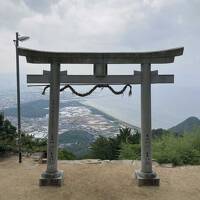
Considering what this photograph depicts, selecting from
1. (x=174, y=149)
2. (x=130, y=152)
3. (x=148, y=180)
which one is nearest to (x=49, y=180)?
(x=148, y=180)

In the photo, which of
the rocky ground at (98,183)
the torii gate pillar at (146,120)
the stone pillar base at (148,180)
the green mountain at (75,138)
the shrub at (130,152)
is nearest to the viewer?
the rocky ground at (98,183)

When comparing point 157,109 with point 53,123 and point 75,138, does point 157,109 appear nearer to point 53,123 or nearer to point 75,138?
point 75,138

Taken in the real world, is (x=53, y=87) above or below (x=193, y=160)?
above

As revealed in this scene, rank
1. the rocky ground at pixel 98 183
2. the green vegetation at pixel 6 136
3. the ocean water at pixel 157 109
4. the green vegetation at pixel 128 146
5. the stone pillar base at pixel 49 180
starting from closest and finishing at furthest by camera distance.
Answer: the rocky ground at pixel 98 183 → the stone pillar base at pixel 49 180 → the green vegetation at pixel 128 146 → the green vegetation at pixel 6 136 → the ocean water at pixel 157 109

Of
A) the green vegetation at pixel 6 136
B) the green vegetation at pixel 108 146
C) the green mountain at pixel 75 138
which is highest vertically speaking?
the green vegetation at pixel 6 136

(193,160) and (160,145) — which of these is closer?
(193,160)

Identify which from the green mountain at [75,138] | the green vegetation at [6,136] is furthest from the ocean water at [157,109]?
the green vegetation at [6,136]

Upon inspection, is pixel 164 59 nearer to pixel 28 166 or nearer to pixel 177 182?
pixel 177 182

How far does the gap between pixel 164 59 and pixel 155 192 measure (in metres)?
3.05

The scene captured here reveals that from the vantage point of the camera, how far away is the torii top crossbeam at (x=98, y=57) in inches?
336

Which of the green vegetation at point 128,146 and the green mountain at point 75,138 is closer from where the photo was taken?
the green vegetation at point 128,146

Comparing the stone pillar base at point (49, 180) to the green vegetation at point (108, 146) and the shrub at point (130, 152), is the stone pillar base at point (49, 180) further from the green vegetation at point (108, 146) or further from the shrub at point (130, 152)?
the green vegetation at point (108, 146)

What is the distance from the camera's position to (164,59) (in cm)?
889

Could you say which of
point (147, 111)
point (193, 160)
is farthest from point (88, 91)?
point (193, 160)
